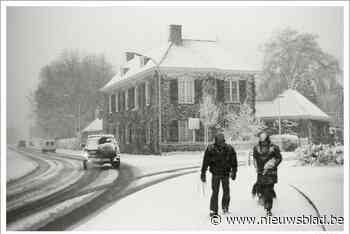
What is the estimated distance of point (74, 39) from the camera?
645 cm

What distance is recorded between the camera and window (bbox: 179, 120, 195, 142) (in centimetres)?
621

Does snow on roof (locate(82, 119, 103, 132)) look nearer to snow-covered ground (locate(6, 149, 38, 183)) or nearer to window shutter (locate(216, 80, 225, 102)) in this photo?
snow-covered ground (locate(6, 149, 38, 183))

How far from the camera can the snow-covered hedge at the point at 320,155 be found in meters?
6.12

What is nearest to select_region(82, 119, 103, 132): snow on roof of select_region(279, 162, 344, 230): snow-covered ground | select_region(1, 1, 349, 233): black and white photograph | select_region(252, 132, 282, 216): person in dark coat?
select_region(1, 1, 349, 233): black and white photograph

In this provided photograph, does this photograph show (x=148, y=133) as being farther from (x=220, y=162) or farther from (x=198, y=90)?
(x=220, y=162)

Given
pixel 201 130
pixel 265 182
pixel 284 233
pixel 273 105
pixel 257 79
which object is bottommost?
pixel 284 233

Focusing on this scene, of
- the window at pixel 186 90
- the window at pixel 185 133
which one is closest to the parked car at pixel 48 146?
the window at pixel 185 133

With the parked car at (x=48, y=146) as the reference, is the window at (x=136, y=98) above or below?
above

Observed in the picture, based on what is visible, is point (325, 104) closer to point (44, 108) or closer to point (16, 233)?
point (44, 108)

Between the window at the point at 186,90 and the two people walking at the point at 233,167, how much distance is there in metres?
1.15

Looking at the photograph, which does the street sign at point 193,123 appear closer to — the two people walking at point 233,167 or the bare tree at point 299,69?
the two people walking at point 233,167

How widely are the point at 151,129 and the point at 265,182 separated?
2.12 metres

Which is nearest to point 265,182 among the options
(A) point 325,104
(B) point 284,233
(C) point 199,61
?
(B) point 284,233

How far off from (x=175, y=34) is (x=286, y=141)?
2504mm
